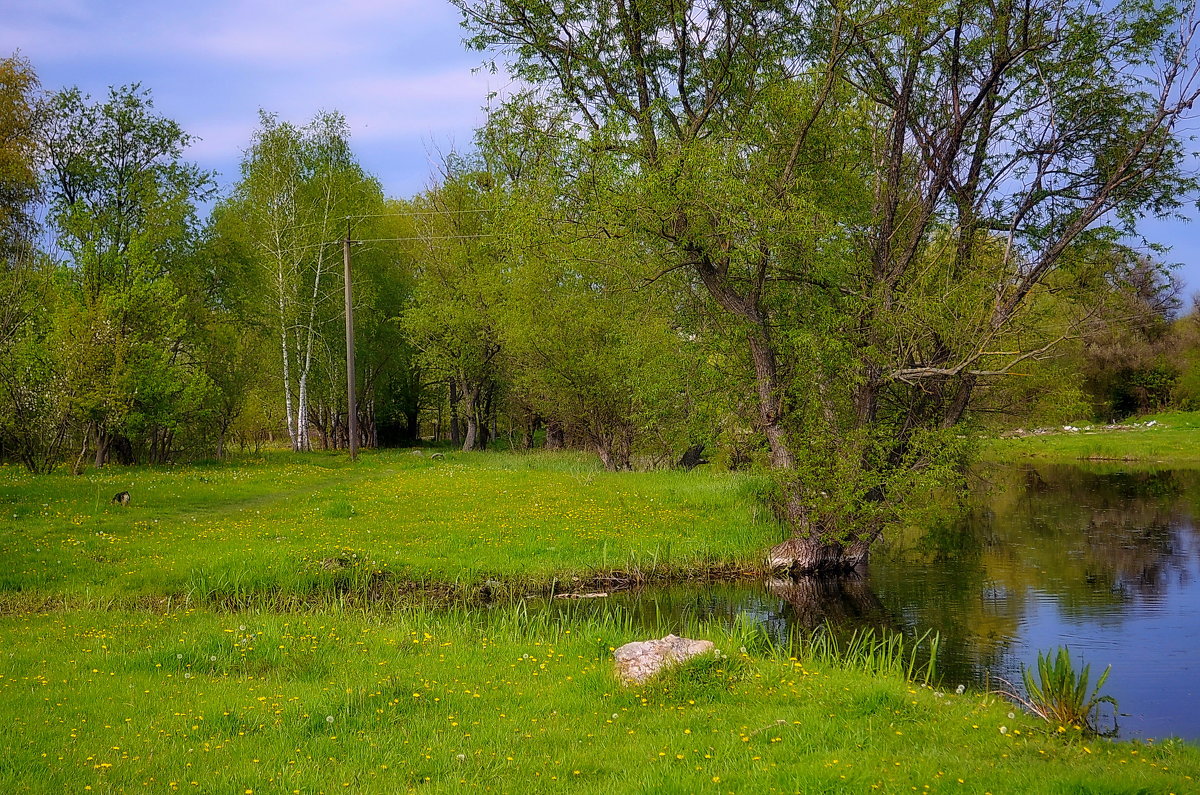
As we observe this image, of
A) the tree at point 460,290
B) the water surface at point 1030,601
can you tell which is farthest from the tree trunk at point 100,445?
the water surface at point 1030,601

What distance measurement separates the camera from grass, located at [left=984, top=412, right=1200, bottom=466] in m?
46.3

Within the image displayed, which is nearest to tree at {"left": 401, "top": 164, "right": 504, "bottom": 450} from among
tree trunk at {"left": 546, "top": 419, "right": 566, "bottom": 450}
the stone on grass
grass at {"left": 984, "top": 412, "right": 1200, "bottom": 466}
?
tree trunk at {"left": 546, "top": 419, "right": 566, "bottom": 450}

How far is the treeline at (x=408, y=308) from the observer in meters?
19.1

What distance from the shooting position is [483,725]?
26.2 ft

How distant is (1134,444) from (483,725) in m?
51.9

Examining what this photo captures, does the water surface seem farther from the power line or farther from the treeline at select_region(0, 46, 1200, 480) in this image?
the power line

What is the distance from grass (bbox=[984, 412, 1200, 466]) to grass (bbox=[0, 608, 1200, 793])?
37878 millimetres

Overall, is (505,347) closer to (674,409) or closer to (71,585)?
(674,409)

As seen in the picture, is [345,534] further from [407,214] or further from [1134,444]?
[1134,444]

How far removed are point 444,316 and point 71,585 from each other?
30673mm

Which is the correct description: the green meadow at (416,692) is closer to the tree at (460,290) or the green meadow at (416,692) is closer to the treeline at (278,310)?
the treeline at (278,310)

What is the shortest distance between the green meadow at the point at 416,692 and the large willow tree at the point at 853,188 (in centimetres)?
459

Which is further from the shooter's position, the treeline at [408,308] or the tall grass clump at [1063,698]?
the treeline at [408,308]

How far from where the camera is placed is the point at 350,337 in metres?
37.5
